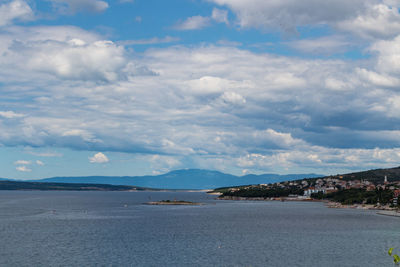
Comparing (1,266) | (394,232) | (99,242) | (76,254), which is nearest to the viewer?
(1,266)

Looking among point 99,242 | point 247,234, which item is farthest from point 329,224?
point 99,242

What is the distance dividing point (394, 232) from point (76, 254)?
8088 cm

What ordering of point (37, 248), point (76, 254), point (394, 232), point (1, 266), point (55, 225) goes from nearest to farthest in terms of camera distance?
point (1, 266) → point (76, 254) → point (37, 248) → point (394, 232) → point (55, 225)

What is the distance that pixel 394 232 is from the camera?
119250 mm

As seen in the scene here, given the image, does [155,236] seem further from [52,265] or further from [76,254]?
[52,265]

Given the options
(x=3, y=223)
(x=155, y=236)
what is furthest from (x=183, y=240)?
(x=3, y=223)

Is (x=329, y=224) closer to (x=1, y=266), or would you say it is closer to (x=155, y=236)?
(x=155, y=236)

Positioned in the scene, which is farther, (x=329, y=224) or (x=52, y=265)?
(x=329, y=224)

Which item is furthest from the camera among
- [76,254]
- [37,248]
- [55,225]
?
[55,225]

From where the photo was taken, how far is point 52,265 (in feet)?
238

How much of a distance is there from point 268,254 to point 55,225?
73986mm

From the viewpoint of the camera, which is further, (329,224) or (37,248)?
(329,224)

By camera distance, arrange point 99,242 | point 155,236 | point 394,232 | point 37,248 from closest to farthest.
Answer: point 37,248, point 99,242, point 155,236, point 394,232

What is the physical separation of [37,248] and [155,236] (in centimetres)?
3001
